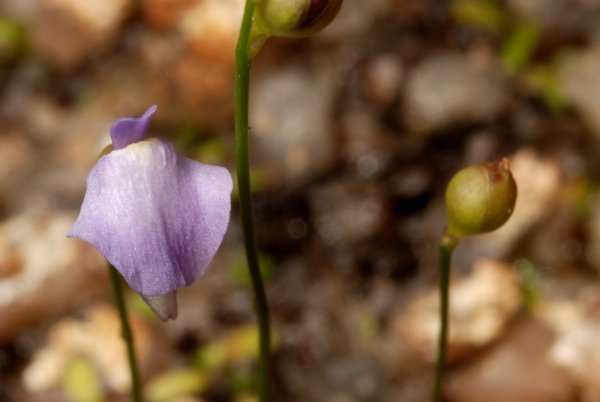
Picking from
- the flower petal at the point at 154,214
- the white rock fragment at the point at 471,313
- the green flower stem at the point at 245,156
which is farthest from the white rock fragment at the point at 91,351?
the flower petal at the point at 154,214

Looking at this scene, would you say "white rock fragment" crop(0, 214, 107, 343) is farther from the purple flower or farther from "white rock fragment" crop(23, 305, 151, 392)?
the purple flower

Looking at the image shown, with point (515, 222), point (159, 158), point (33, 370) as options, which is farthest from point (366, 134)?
point (159, 158)

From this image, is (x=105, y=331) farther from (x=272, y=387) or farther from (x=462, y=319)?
(x=462, y=319)

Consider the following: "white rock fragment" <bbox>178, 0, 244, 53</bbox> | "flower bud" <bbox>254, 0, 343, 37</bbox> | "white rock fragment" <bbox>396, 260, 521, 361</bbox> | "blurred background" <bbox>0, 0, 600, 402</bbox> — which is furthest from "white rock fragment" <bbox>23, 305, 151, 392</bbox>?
"flower bud" <bbox>254, 0, 343, 37</bbox>

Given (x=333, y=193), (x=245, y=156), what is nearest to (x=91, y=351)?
(x=333, y=193)

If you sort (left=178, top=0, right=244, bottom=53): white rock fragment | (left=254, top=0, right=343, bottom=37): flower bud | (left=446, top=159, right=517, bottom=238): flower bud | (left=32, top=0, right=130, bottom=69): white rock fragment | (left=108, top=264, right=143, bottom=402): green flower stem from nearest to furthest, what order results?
(left=254, top=0, right=343, bottom=37): flower bud
(left=446, top=159, right=517, bottom=238): flower bud
(left=108, top=264, right=143, bottom=402): green flower stem
(left=178, top=0, right=244, bottom=53): white rock fragment
(left=32, top=0, right=130, bottom=69): white rock fragment

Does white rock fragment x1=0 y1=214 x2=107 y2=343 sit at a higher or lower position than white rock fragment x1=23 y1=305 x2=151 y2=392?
higher

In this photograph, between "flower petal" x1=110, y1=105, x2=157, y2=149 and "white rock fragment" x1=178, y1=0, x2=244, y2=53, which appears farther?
"white rock fragment" x1=178, y1=0, x2=244, y2=53

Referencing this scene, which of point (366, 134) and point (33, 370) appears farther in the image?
point (366, 134)
